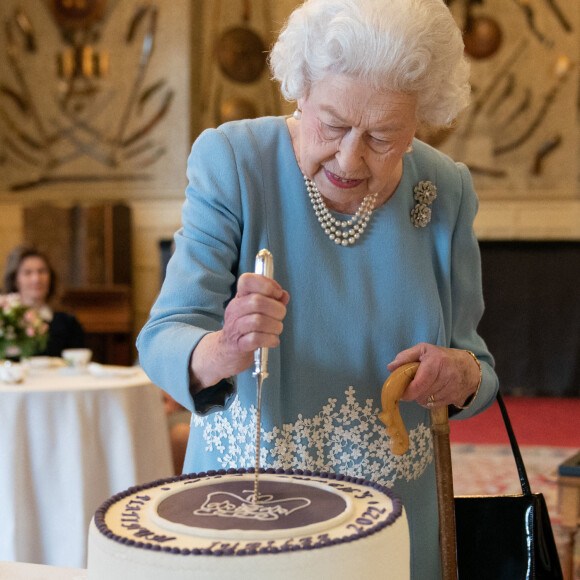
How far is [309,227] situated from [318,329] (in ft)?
0.55

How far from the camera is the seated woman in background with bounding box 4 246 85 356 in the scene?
19.4 feet

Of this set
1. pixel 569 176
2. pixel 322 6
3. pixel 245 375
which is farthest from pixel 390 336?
pixel 569 176

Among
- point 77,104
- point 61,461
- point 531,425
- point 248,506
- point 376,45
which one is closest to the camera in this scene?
point 248,506

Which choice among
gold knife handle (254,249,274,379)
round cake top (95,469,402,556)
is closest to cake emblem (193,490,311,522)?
round cake top (95,469,402,556)

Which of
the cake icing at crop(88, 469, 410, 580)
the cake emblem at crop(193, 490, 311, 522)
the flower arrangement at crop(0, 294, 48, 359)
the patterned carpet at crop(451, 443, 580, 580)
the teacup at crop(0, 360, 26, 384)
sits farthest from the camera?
the patterned carpet at crop(451, 443, 580, 580)

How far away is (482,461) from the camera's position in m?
6.14

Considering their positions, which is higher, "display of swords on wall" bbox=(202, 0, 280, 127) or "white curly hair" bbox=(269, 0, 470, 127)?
"display of swords on wall" bbox=(202, 0, 280, 127)

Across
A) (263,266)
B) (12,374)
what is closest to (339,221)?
(263,266)

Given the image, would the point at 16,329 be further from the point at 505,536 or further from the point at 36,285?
the point at 505,536

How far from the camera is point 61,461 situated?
4.00 metres

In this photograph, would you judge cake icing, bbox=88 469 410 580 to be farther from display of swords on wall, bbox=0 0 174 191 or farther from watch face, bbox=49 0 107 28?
watch face, bbox=49 0 107 28

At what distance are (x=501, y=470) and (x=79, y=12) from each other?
269 inches

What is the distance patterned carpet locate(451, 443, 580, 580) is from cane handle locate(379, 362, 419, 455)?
12.2 ft

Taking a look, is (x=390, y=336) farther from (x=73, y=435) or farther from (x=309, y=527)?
(x=73, y=435)
